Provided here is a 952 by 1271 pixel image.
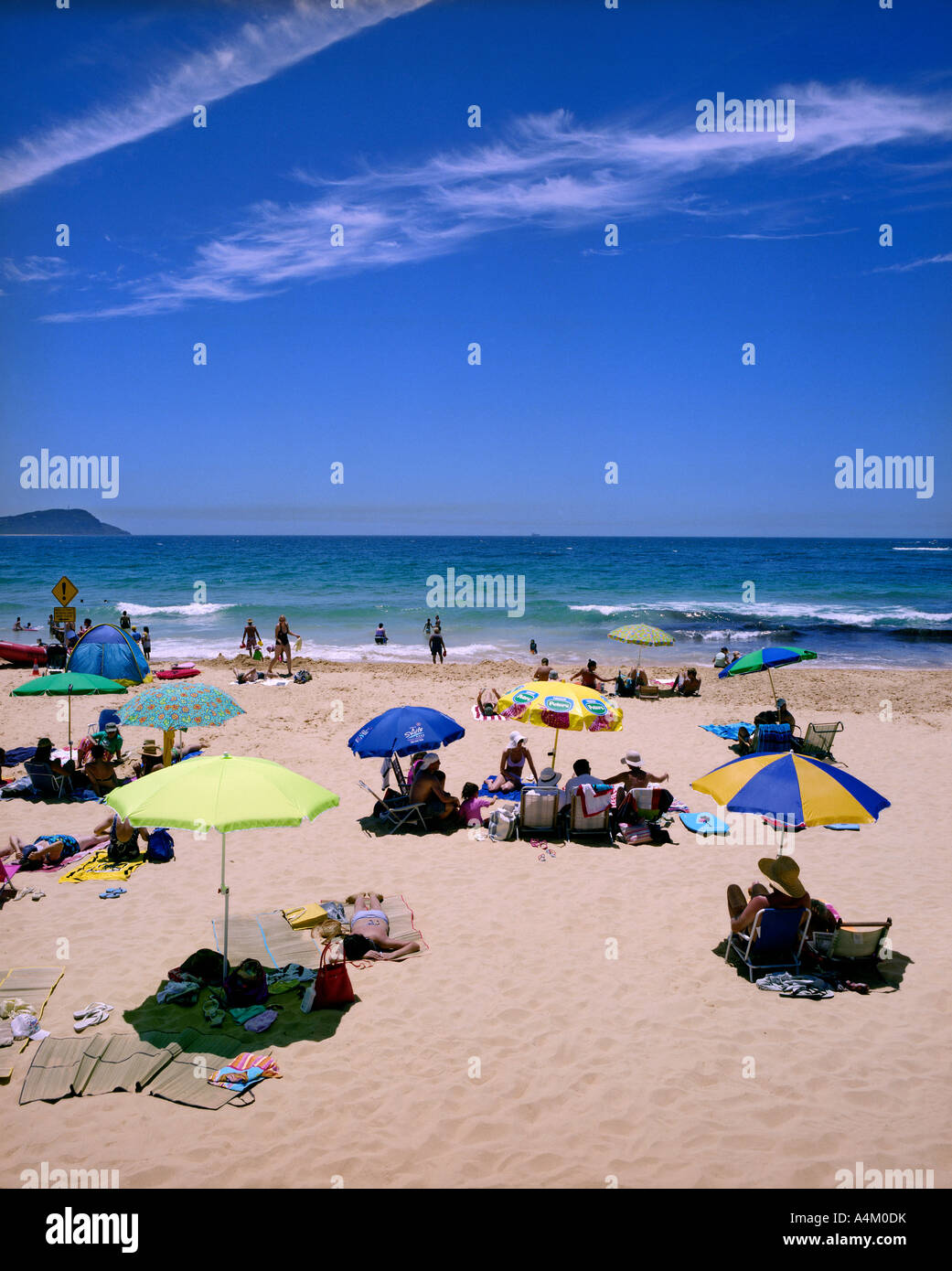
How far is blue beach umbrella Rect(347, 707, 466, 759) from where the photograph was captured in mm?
9375

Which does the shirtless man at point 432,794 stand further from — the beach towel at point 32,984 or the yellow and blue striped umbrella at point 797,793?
the beach towel at point 32,984

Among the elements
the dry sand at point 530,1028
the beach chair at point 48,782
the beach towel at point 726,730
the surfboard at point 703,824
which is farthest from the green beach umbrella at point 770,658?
the beach chair at point 48,782

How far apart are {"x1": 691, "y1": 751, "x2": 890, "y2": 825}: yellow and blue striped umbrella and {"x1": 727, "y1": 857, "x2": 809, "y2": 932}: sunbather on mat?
1.37 ft

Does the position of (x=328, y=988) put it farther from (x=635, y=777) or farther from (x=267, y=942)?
(x=635, y=777)

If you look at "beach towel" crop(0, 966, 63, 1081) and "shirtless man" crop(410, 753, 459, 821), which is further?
"shirtless man" crop(410, 753, 459, 821)

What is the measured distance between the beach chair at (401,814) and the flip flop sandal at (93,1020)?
4361 mm

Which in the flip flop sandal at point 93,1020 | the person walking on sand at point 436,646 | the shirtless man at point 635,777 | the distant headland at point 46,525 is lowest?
the flip flop sandal at point 93,1020

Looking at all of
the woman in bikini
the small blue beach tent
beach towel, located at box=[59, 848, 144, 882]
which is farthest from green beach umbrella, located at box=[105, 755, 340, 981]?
the small blue beach tent

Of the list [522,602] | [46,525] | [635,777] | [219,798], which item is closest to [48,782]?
[219,798]

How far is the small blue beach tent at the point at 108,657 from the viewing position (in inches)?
720

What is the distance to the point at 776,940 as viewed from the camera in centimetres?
647

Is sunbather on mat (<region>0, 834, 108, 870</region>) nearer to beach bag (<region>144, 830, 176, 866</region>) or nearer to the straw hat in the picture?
beach bag (<region>144, 830, 176, 866</region>)

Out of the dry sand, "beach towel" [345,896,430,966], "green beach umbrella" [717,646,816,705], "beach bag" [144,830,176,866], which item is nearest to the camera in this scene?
the dry sand
